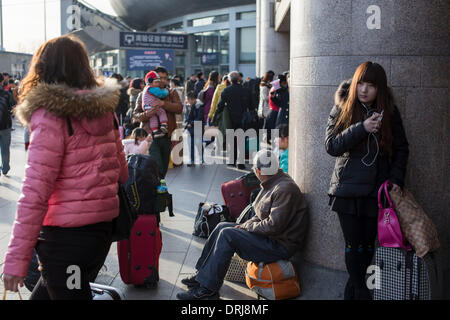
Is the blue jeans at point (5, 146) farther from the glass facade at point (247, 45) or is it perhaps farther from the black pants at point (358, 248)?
the glass facade at point (247, 45)

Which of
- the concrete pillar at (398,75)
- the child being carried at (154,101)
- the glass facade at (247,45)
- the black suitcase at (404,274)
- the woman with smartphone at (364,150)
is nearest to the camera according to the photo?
the black suitcase at (404,274)

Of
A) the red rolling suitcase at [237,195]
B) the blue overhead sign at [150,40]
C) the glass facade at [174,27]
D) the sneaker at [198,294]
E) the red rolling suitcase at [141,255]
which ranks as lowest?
the sneaker at [198,294]

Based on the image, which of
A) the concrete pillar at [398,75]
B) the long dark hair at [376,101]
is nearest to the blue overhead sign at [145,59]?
the concrete pillar at [398,75]

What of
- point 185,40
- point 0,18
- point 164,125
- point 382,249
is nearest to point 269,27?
point 185,40

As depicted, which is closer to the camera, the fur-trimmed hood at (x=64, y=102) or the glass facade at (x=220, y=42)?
the fur-trimmed hood at (x=64, y=102)

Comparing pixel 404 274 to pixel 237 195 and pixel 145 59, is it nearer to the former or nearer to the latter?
pixel 237 195

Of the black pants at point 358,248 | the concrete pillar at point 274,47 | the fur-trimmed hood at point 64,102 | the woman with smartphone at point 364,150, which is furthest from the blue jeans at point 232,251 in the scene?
the concrete pillar at point 274,47

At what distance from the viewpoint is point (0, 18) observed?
45500 mm

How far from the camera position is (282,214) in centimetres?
455

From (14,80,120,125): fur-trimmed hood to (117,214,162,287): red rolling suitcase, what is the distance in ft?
7.06

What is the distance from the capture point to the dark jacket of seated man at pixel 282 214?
456cm

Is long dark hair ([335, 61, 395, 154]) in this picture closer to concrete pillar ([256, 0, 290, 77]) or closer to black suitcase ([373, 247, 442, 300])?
black suitcase ([373, 247, 442, 300])

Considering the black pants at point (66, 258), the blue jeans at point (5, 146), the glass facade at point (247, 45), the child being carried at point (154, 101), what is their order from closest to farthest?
the black pants at point (66, 258), the child being carried at point (154, 101), the blue jeans at point (5, 146), the glass facade at point (247, 45)

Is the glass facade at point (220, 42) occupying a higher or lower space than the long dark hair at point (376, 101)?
higher
